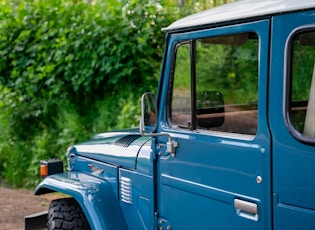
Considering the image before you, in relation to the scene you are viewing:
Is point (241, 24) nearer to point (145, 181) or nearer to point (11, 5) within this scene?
point (145, 181)

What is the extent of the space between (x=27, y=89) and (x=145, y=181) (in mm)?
6460

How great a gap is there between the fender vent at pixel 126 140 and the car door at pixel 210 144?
637mm

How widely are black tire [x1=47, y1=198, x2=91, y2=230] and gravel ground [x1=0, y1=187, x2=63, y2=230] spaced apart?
7.86 feet

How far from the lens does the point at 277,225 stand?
253cm

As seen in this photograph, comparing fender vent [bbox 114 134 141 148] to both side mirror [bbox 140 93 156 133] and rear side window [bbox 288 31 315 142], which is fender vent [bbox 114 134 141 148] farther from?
rear side window [bbox 288 31 315 142]

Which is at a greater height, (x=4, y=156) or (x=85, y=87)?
(x=85, y=87)

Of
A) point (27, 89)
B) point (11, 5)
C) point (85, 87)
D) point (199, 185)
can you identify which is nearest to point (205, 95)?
point (199, 185)

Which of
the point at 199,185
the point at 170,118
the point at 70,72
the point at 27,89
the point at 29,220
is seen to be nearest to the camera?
the point at 199,185

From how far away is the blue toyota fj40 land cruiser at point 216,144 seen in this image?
2.50 meters

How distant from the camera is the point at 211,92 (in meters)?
3.49

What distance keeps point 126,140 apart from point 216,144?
50.1 inches

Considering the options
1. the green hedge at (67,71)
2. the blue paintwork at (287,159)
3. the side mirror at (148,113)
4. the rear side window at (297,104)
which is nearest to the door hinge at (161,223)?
the side mirror at (148,113)

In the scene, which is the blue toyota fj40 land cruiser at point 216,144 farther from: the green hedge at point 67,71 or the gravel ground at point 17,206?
the green hedge at point 67,71

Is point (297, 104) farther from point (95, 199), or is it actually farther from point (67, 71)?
point (67, 71)
